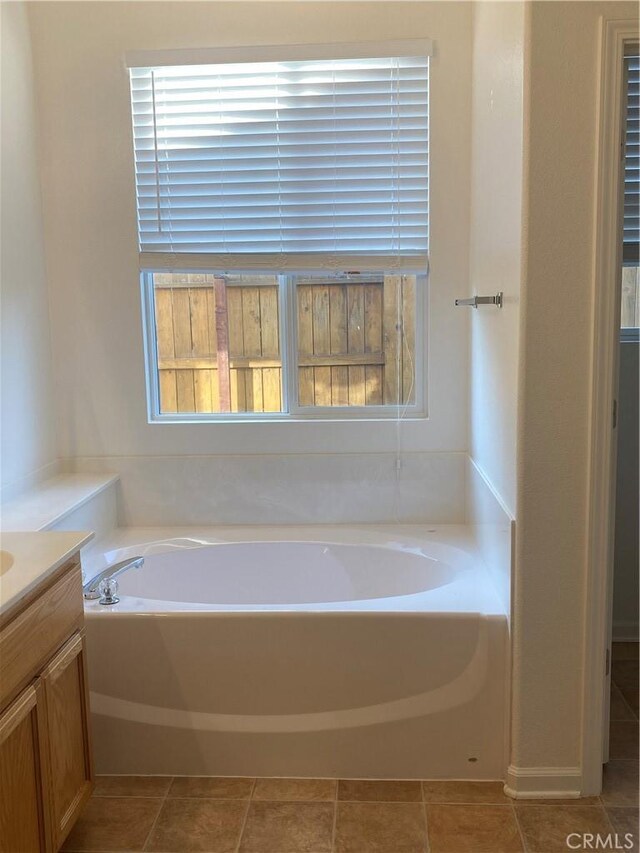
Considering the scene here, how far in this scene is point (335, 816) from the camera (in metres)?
2.21

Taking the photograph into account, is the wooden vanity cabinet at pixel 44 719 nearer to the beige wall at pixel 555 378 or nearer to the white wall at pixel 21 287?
the white wall at pixel 21 287

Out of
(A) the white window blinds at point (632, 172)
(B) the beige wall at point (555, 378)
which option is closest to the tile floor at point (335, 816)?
(B) the beige wall at point (555, 378)

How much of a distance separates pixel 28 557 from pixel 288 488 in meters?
1.49

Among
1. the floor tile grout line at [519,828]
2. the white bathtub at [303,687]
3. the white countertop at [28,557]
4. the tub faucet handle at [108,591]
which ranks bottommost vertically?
the floor tile grout line at [519,828]

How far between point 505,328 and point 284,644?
116 centimetres

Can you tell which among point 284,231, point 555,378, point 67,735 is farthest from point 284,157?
point 67,735

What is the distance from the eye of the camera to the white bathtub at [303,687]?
2.35m

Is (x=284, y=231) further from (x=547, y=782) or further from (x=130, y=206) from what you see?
(x=547, y=782)

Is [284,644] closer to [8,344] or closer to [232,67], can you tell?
[8,344]

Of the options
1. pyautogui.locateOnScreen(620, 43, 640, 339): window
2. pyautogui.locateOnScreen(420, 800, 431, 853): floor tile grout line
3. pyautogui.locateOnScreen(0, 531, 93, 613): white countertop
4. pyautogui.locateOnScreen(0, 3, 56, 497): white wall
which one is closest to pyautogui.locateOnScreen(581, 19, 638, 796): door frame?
pyautogui.locateOnScreen(420, 800, 431, 853): floor tile grout line

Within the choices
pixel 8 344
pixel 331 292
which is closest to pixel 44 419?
pixel 8 344

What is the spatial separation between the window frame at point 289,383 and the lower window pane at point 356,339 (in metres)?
0.02

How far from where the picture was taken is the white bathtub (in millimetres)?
2346

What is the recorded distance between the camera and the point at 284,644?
2.36 meters
